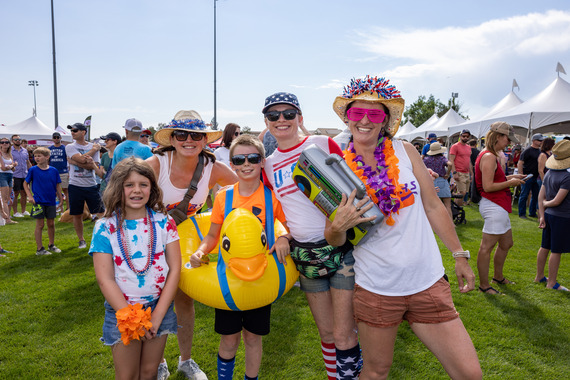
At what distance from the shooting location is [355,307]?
2010 millimetres

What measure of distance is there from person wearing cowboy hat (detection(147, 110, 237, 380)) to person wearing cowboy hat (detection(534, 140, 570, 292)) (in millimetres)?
4232

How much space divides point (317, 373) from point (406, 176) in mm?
1997

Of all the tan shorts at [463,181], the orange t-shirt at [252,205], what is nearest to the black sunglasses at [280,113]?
the orange t-shirt at [252,205]

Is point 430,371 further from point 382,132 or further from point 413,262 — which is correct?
point 382,132

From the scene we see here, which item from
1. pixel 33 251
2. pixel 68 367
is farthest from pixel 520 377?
pixel 33 251

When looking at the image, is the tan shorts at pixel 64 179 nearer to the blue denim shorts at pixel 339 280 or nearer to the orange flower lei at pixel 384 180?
the blue denim shorts at pixel 339 280

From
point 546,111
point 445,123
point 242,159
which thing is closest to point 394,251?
point 242,159

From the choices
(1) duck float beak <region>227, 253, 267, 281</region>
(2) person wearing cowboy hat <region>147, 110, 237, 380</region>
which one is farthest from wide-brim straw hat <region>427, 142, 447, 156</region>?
(1) duck float beak <region>227, 253, 267, 281</region>

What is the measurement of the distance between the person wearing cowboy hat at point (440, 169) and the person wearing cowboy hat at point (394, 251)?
6.00 meters

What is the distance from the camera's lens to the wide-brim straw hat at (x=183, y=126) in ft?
8.91

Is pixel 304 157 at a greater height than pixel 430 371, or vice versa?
pixel 304 157

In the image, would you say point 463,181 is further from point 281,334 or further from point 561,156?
point 281,334

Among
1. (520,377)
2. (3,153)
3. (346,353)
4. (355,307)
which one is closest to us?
(355,307)

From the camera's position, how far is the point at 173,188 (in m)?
2.72
